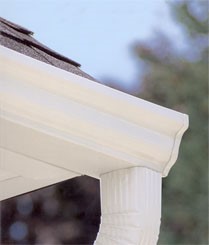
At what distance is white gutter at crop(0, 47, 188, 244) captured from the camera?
0.79 meters

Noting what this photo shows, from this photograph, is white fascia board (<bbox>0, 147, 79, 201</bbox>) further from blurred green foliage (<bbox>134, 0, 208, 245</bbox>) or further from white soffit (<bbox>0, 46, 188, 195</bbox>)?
blurred green foliage (<bbox>134, 0, 208, 245</bbox>)

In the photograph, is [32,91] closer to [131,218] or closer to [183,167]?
[131,218]

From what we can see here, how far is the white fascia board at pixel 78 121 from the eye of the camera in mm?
785

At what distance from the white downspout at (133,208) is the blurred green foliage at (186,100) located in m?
4.60

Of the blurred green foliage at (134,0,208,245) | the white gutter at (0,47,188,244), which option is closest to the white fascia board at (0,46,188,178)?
the white gutter at (0,47,188,244)

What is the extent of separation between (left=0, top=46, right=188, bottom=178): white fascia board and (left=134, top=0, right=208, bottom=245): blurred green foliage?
182 inches

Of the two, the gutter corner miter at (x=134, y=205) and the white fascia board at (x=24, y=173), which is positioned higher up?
the white fascia board at (x=24, y=173)

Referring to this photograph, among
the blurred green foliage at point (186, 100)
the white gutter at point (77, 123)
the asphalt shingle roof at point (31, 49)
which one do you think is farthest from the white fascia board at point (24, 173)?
the blurred green foliage at point (186, 100)

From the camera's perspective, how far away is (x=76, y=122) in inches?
31.7

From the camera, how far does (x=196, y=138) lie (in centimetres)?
566

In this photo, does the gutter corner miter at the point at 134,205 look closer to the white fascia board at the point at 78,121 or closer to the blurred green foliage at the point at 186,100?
the white fascia board at the point at 78,121

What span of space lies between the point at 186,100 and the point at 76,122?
490 centimetres

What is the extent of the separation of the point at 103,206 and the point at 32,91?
200 mm

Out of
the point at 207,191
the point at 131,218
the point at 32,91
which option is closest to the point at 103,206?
the point at 131,218
